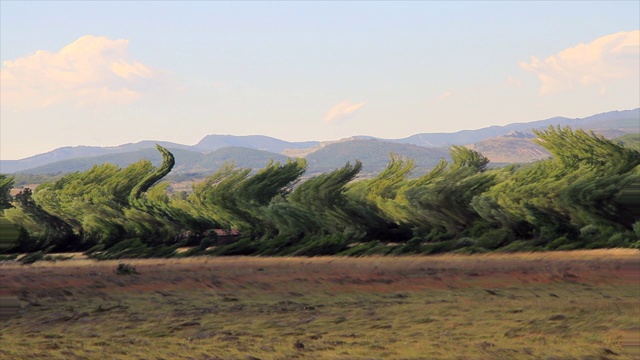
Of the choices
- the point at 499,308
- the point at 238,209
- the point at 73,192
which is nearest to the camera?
the point at 499,308

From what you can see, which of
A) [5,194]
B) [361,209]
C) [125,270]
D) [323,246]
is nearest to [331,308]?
[323,246]

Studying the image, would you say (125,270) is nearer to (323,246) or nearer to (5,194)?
(323,246)

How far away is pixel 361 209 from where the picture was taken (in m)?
34.2

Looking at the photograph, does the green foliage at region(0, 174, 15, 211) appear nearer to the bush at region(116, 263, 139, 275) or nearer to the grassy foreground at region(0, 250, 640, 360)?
the grassy foreground at region(0, 250, 640, 360)

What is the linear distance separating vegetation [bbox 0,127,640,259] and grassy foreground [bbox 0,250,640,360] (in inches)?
59.1

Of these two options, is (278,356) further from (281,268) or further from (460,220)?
(460,220)

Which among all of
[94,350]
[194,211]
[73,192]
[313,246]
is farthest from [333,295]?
[73,192]

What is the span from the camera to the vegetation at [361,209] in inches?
1294

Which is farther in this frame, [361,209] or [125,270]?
[361,209]

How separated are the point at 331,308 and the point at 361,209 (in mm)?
10503

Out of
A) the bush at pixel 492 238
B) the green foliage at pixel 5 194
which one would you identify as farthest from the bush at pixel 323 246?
the green foliage at pixel 5 194

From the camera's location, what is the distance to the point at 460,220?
3350 centimetres

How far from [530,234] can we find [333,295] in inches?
447

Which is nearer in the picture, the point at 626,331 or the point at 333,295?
the point at 626,331
